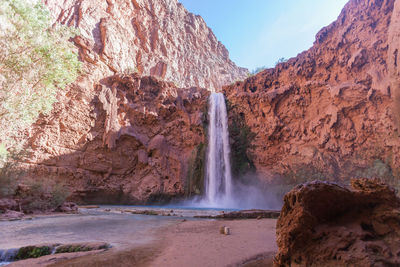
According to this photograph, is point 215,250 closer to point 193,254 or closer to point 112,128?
point 193,254

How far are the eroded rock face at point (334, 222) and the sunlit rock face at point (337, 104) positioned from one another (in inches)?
628

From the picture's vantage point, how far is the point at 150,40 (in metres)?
34.6

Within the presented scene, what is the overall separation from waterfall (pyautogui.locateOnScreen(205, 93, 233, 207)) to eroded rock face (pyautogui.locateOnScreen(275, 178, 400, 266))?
1796 cm

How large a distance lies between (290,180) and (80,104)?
2124cm

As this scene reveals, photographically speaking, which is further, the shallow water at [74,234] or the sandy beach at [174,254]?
the shallow water at [74,234]

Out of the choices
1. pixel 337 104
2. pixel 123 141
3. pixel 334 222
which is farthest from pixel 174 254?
pixel 123 141

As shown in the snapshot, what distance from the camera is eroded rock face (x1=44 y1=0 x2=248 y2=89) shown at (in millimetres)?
23812

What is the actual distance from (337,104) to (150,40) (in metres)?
29.6

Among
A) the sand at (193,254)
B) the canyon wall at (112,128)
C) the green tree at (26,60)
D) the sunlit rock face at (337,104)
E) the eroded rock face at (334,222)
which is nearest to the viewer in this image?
the eroded rock face at (334,222)

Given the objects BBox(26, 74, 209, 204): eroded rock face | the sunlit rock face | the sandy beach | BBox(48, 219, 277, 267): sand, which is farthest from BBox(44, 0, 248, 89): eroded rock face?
BBox(48, 219, 277, 267): sand

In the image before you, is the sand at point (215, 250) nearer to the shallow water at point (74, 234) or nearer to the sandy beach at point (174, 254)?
the sandy beach at point (174, 254)

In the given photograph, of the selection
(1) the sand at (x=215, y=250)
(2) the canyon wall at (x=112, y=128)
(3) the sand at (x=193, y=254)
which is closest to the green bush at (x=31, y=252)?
→ (3) the sand at (x=193, y=254)

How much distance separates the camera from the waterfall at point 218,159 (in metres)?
20.0

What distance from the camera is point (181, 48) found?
40031 mm
